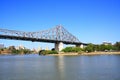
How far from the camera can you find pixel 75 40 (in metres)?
133

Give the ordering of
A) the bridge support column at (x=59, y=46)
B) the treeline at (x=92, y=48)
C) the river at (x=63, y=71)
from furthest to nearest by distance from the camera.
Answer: the treeline at (x=92, y=48) → the bridge support column at (x=59, y=46) → the river at (x=63, y=71)

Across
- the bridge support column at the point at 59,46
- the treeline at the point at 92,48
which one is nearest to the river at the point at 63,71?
the bridge support column at the point at 59,46

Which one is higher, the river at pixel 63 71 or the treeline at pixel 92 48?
the treeline at pixel 92 48

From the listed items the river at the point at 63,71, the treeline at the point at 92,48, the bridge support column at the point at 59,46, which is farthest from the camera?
the treeline at the point at 92,48

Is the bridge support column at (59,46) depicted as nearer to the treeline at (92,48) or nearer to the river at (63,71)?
the treeline at (92,48)

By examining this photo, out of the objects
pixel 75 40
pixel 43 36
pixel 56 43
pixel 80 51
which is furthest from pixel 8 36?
pixel 75 40

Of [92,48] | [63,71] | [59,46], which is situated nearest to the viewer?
[63,71]

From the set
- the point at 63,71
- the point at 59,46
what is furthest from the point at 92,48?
the point at 63,71

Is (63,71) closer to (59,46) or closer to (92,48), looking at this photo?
(59,46)

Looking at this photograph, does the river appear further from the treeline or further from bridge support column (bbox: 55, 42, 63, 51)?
the treeline

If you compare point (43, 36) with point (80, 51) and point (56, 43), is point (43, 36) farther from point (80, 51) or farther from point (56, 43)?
point (80, 51)

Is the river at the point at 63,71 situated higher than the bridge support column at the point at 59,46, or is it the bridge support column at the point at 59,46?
the bridge support column at the point at 59,46

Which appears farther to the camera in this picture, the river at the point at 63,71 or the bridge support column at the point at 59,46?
the bridge support column at the point at 59,46

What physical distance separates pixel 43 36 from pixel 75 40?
26.7 m
